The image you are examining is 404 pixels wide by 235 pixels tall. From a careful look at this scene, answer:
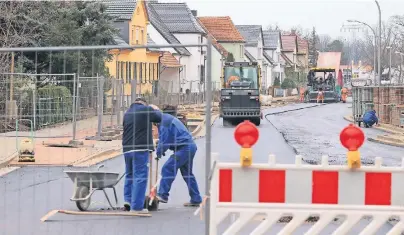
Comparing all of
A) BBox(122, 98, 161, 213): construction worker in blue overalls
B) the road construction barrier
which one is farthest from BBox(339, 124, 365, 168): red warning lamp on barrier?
BBox(122, 98, 161, 213): construction worker in blue overalls

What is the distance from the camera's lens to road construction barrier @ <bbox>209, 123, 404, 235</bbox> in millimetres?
6535

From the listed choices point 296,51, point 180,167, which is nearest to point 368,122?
point 180,167

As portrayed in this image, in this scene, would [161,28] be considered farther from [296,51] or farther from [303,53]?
[303,53]

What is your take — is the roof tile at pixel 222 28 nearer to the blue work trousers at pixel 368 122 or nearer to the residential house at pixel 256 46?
the residential house at pixel 256 46

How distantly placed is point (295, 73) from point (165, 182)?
11487cm

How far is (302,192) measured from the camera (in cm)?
657

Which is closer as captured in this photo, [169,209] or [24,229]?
[24,229]

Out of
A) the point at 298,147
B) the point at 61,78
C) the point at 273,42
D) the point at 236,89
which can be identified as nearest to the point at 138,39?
the point at 236,89

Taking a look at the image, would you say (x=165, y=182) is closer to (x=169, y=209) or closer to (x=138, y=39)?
(x=169, y=209)

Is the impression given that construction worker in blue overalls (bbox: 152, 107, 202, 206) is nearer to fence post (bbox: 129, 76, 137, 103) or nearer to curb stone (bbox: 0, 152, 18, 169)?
fence post (bbox: 129, 76, 137, 103)

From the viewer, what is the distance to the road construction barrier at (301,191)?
21.4 feet

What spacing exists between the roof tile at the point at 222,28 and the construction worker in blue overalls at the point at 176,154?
8266 cm

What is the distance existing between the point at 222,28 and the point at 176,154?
84697 millimetres

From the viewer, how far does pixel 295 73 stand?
Answer: 125562mm
